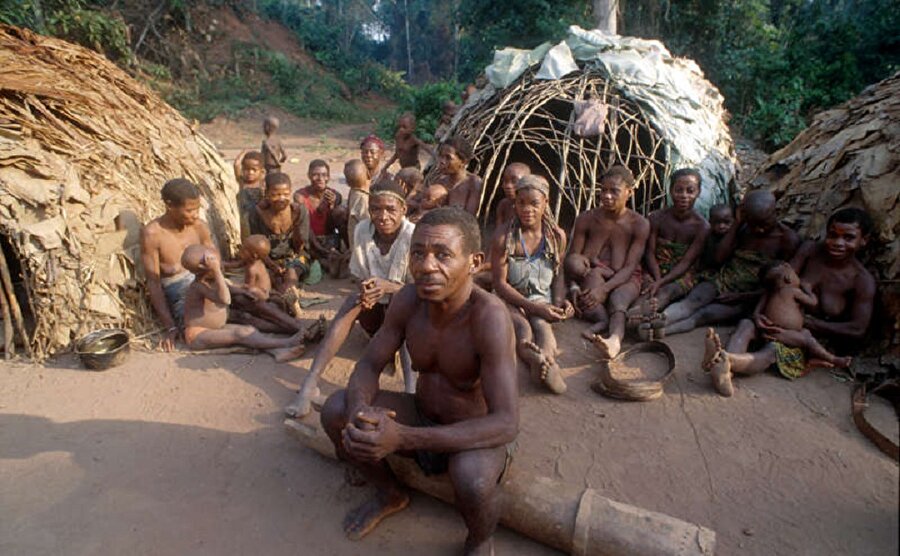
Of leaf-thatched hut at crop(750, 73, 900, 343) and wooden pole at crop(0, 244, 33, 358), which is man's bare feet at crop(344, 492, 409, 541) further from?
leaf-thatched hut at crop(750, 73, 900, 343)

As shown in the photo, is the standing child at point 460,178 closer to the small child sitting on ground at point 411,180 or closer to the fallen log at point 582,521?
the small child sitting on ground at point 411,180

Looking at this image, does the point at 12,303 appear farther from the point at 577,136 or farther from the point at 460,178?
the point at 577,136

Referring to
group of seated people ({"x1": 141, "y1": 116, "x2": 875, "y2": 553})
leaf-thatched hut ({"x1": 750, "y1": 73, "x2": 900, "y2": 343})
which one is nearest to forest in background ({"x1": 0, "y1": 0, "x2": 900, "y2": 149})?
leaf-thatched hut ({"x1": 750, "y1": 73, "x2": 900, "y2": 343})

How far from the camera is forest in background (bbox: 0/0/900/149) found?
968cm

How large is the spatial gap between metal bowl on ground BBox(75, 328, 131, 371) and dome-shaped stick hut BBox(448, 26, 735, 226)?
3461 mm

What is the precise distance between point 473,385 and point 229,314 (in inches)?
102

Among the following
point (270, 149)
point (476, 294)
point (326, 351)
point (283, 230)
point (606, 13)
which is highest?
point (606, 13)

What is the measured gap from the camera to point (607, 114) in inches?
224

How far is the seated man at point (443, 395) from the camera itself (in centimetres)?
196

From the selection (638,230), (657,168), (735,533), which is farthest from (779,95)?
(735,533)

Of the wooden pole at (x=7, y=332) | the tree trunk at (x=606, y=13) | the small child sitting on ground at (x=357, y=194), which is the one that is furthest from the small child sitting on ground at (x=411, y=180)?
the tree trunk at (x=606, y=13)

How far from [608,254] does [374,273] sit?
1.98m

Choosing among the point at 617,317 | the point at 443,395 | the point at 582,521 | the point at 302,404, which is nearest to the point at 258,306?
the point at 302,404

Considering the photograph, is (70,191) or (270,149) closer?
(70,191)
